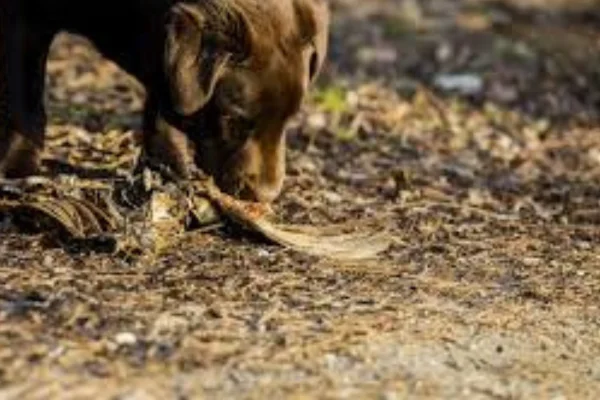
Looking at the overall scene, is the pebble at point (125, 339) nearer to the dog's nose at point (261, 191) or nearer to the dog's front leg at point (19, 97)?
the dog's nose at point (261, 191)

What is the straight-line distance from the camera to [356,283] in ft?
16.2

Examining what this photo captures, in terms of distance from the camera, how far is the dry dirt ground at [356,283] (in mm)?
4039

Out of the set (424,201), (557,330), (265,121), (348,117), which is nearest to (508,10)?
(348,117)

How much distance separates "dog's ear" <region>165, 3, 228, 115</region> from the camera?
532 cm

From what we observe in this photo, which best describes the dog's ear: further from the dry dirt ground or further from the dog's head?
the dry dirt ground

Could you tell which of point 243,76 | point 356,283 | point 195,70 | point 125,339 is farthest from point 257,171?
point 125,339

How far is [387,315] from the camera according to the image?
15.1 feet

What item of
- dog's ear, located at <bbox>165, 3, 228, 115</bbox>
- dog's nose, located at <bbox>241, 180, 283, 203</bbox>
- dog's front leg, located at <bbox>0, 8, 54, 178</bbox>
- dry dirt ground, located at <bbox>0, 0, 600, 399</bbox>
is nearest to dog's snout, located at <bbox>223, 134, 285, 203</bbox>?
dog's nose, located at <bbox>241, 180, 283, 203</bbox>

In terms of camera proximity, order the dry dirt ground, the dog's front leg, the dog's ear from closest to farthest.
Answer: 1. the dry dirt ground
2. the dog's ear
3. the dog's front leg

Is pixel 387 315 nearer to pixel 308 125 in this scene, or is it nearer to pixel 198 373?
pixel 198 373

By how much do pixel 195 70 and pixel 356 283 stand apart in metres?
1.00

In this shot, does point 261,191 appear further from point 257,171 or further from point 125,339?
point 125,339

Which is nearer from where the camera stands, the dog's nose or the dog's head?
the dog's head

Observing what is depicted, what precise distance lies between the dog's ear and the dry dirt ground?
49 centimetres
